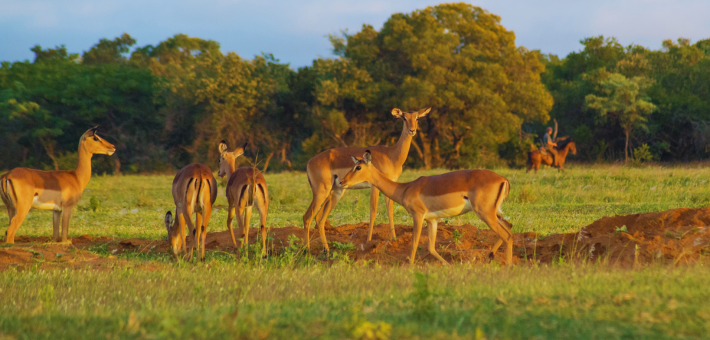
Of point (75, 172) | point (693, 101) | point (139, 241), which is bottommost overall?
point (139, 241)

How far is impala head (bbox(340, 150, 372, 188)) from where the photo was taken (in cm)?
890

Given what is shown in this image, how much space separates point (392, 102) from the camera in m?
33.3

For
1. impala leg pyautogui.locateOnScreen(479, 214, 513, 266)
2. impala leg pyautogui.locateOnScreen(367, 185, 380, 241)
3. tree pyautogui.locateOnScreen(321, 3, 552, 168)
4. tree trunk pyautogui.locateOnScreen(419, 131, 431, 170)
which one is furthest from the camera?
tree trunk pyautogui.locateOnScreen(419, 131, 431, 170)

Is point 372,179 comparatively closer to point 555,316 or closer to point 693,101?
point 555,316

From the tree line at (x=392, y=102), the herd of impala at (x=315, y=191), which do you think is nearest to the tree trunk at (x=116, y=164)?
the tree line at (x=392, y=102)

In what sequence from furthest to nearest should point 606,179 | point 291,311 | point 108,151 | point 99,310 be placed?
point 606,179 < point 108,151 < point 99,310 < point 291,311

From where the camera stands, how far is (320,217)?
33.8 feet

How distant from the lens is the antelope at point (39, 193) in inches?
389

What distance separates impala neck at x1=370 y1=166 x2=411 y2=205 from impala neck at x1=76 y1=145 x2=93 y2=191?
505cm

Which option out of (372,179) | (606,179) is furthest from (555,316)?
(606,179)

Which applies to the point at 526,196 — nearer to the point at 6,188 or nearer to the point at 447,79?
the point at 6,188

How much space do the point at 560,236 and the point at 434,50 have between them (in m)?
24.1

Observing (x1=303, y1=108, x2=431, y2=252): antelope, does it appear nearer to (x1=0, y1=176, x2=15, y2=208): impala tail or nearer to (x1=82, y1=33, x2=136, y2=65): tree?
(x1=0, y1=176, x2=15, y2=208): impala tail

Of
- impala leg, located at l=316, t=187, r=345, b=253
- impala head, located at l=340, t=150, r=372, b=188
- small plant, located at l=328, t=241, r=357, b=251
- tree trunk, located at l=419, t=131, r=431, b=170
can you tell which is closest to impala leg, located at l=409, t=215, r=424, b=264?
impala head, located at l=340, t=150, r=372, b=188
